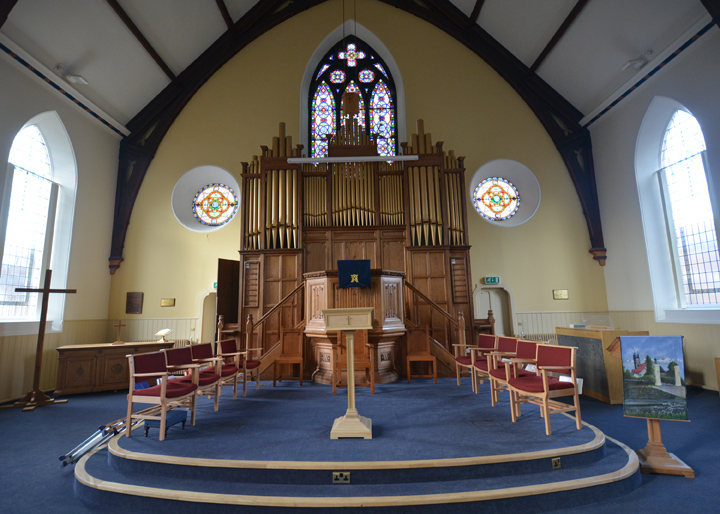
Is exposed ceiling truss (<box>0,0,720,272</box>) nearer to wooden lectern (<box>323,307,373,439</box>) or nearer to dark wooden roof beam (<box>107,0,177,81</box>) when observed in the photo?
dark wooden roof beam (<box>107,0,177,81</box>)

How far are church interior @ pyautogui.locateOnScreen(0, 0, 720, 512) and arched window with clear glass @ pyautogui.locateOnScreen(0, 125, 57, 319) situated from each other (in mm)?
48

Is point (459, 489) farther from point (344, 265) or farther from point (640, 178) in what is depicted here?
point (640, 178)

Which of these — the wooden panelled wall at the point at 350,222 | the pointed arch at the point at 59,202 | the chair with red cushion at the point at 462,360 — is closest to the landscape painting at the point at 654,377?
Answer: the chair with red cushion at the point at 462,360

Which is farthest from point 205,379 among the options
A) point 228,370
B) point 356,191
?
point 356,191

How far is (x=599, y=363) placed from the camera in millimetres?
5594

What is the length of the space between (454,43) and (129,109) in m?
8.37

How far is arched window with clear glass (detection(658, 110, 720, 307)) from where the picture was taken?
6516 mm

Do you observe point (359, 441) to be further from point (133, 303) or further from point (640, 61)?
point (640, 61)

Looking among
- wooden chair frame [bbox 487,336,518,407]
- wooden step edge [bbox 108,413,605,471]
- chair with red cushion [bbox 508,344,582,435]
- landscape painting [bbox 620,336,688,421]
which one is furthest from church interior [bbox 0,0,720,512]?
landscape painting [bbox 620,336,688,421]

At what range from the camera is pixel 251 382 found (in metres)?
6.76

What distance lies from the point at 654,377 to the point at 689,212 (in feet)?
17.6

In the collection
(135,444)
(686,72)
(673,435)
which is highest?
(686,72)

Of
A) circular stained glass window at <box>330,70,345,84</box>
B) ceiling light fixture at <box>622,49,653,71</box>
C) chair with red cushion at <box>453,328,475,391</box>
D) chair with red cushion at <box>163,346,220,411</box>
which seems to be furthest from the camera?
circular stained glass window at <box>330,70,345,84</box>

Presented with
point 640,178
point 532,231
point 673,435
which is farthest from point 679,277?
point 673,435
